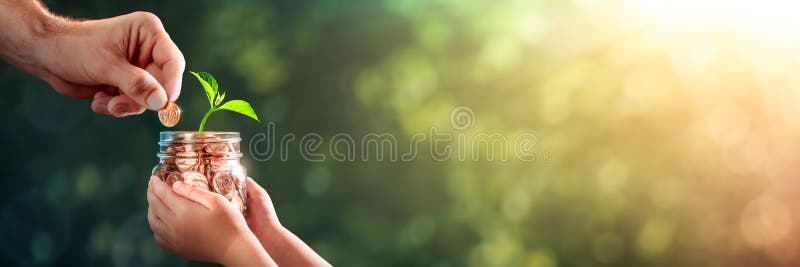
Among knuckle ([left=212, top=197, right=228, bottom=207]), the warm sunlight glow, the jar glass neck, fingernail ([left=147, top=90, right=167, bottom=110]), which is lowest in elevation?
knuckle ([left=212, top=197, right=228, bottom=207])

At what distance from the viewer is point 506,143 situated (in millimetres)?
2150

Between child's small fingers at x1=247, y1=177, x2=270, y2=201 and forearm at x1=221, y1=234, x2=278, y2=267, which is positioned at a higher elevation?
child's small fingers at x1=247, y1=177, x2=270, y2=201

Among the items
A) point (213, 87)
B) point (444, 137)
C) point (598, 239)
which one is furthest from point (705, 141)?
point (213, 87)

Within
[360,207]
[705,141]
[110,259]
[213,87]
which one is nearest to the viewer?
[213,87]

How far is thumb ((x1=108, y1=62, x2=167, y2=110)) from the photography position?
1.04 m

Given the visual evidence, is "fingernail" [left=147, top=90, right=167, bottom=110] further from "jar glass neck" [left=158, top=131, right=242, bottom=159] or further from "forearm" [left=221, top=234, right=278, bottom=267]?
"forearm" [left=221, top=234, right=278, bottom=267]

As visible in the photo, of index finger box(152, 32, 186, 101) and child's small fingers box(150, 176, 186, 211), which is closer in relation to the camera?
child's small fingers box(150, 176, 186, 211)

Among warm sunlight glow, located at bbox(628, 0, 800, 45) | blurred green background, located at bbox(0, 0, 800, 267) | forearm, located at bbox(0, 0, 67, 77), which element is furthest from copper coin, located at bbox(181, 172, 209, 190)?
warm sunlight glow, located at bbox(628, 0, 800, 45)

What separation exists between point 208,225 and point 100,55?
31cm

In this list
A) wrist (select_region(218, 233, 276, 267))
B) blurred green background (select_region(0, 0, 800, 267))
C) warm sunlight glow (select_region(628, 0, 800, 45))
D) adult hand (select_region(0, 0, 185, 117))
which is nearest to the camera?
wrist (select_region(218, 233, 276, 267))

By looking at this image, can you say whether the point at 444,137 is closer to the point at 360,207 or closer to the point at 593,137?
the point at 360,207

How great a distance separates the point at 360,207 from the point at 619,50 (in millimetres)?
863

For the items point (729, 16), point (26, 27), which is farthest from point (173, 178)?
point (729, 16)

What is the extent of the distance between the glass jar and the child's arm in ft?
0.11
